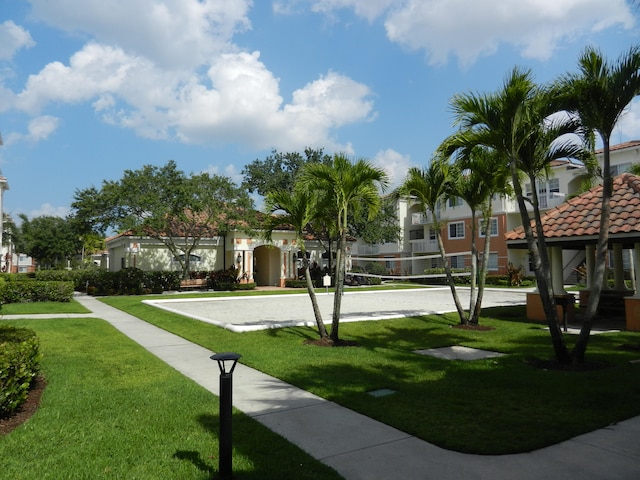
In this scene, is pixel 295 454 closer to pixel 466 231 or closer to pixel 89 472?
pixel 89 472

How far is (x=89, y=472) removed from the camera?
420cm

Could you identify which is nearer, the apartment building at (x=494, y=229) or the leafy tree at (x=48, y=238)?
the apartment building at (x=494, y=229)

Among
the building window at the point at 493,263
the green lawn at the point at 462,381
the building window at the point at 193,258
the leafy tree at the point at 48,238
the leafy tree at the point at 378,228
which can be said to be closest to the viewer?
the green lawn at the point at 462,381

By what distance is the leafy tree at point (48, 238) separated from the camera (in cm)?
5919

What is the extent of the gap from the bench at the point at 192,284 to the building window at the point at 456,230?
24633 mm

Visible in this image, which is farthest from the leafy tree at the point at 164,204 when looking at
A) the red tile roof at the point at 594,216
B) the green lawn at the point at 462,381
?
the red tile roof at the point at 594,216

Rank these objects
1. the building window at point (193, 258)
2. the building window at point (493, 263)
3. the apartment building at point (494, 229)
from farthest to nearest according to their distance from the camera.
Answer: the building window at point (493, 263) → the apartment building at point (494, 229) → the building window at point (193, 258)

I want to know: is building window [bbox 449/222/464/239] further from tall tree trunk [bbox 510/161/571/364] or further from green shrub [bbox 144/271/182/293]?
tall tree trunk [bbox 510/161/571/364]

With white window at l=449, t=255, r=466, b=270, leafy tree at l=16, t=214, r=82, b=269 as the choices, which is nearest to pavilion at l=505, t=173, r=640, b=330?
white window at l=449, t=255, r=466, b=270

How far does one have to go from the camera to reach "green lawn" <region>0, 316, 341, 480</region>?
4219mm

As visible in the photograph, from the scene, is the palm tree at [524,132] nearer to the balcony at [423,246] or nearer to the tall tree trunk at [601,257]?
the tall tree trunk at [601,257]

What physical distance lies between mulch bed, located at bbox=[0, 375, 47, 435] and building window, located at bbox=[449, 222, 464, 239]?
1637 inches

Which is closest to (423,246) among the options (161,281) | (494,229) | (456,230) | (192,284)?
(456,230)

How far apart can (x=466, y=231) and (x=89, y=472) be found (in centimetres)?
4330
